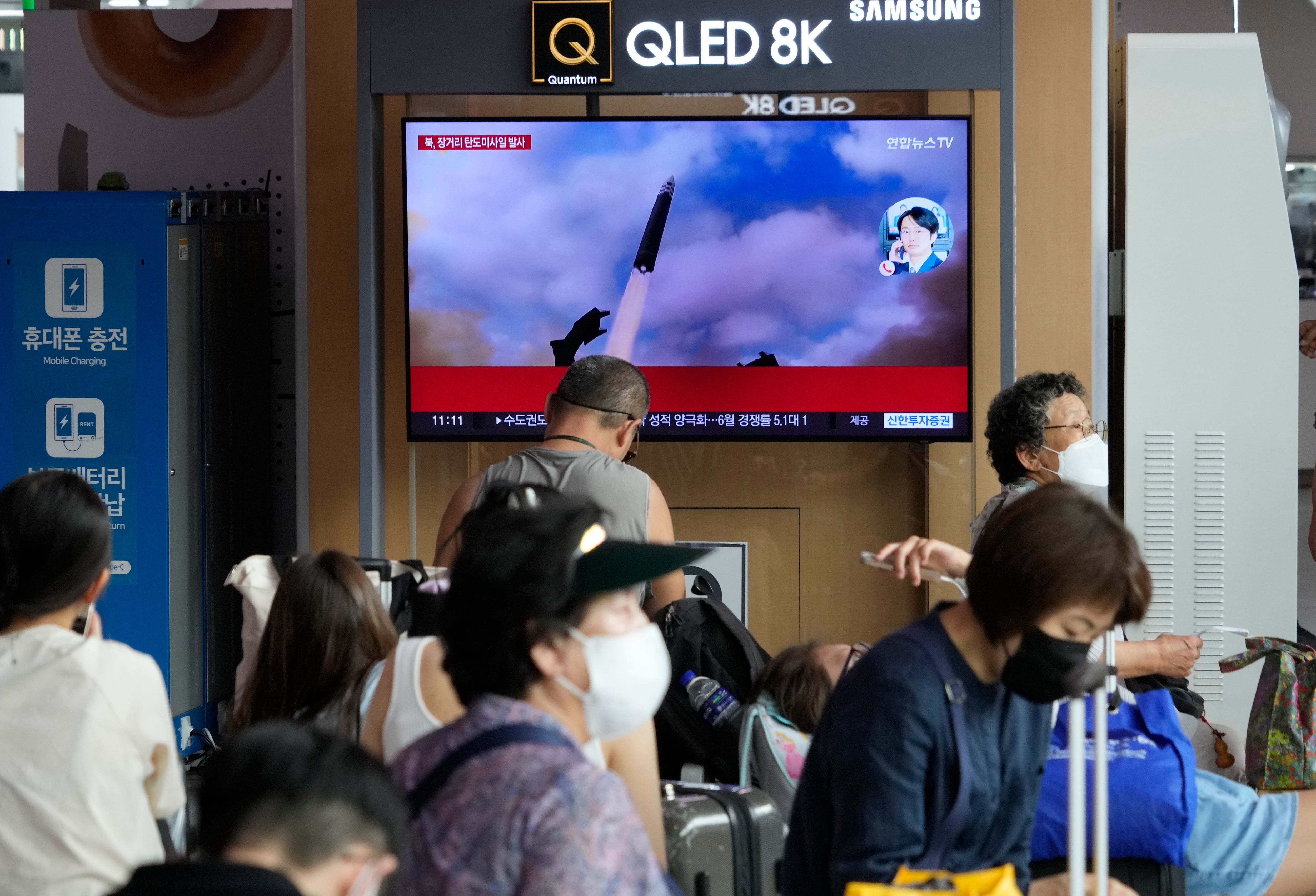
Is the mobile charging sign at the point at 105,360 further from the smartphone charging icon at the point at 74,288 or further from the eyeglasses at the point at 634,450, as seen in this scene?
the eyeglasses at the point at 634,450

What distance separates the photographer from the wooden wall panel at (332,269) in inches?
204

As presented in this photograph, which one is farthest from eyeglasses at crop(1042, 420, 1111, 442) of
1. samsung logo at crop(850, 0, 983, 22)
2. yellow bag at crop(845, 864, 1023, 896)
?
yellow bag at crop(845, 864, 1023, 896)

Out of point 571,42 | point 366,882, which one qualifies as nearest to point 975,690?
point 366,882

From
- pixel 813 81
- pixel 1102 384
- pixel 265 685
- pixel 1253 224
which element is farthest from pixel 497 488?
pixel 1253 224

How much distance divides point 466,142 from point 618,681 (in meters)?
3.64

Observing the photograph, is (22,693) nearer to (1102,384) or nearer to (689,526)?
(689,526)

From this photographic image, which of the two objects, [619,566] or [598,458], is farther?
[598,458]

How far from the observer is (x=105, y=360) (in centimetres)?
518

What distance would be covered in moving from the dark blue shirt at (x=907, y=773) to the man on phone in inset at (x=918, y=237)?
118 inches

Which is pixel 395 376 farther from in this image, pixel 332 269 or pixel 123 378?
pixel 123 378

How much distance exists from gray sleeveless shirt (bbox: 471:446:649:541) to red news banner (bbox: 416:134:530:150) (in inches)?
63.1

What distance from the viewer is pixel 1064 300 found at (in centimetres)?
496

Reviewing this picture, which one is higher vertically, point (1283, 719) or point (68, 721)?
point (68, 721)

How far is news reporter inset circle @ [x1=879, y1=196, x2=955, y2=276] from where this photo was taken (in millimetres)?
4785
